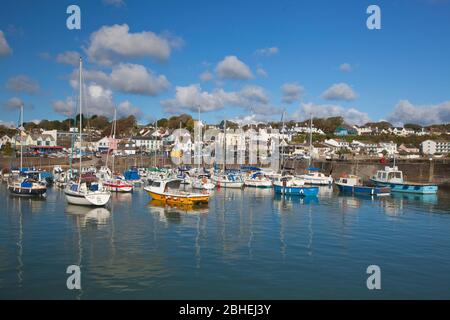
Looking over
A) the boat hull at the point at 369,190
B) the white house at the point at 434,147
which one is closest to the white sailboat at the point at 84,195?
the boat hull at the point at 369,190

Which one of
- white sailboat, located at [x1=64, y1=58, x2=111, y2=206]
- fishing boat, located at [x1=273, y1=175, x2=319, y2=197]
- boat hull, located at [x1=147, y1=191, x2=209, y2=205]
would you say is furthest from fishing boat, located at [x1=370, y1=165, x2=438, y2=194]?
white sailboat, located at [x1=64, y1=58, x2=111, y2=206]

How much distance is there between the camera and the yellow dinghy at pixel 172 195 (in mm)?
37531

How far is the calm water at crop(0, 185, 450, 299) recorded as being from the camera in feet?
52.5

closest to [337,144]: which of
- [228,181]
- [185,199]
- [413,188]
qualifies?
[413,188]

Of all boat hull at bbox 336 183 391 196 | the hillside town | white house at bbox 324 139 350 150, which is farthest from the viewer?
white house at bbox 324 139 350 150

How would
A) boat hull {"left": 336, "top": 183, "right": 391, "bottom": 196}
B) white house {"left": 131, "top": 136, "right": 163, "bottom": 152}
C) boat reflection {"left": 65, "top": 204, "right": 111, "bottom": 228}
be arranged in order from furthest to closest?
white house {"left": 131, "top": 136, "right": 163, "bottom": 152}, boat hull {"left": 336, "top": 183, "right": 391, "bottom": 196}, boat reflection {"left": 65, "top": 204, "right": 111, "bottom": 228}

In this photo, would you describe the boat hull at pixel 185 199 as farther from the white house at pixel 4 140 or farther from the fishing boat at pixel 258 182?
the white house at pixel 4 140

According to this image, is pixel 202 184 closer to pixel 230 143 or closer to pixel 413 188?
pixel 413 188

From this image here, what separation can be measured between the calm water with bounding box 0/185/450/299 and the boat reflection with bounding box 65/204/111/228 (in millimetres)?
80

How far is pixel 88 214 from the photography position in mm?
32531

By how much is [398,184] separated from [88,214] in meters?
42.4

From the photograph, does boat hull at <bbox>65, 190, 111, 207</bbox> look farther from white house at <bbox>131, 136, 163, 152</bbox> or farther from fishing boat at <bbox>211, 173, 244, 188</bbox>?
white house at <bbox>131, 136, 163, 152</bbox>
